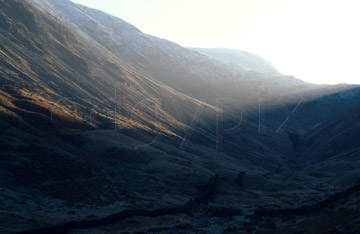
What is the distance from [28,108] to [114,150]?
21158 millimetres

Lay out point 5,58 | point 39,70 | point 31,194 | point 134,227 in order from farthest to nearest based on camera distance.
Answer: point 39,70 < point 5,58 < point 31,194 < point 134,227

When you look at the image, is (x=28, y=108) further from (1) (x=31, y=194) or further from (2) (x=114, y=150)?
(1) (x=31, y=194)

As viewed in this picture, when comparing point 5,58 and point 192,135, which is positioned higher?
point 5,58

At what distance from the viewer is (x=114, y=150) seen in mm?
72125

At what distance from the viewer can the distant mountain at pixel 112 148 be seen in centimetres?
4541

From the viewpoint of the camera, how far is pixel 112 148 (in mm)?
72562

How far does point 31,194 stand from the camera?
1716 inches

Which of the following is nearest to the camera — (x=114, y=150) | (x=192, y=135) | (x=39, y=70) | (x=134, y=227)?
(x=134, y=227)

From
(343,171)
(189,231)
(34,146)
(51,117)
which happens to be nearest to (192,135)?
(343,171)

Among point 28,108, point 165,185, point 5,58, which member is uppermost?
point 5,58

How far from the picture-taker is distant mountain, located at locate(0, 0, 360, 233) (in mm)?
45406

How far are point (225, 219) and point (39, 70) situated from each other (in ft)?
257

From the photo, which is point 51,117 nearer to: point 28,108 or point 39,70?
point 28,108

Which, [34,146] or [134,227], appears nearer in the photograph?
[134,227]
